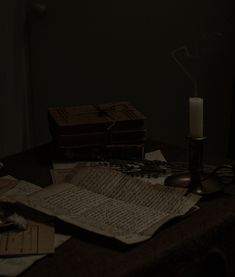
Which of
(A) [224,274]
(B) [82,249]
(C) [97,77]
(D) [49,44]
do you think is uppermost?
(D) [49,44]

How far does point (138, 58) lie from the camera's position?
7.22 feet

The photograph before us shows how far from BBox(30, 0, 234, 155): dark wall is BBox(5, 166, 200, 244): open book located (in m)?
0.97

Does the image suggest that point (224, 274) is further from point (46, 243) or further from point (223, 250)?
point (46, 243)

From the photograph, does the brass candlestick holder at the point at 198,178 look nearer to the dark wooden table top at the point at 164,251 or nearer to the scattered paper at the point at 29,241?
the dark wooden table top at the point at 164,251

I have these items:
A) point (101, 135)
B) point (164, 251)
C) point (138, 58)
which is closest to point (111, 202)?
point (164, 251)

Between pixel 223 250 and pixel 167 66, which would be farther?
pixel 167 66

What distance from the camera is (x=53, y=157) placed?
137 centimetres

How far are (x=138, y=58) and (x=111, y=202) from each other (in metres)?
1.24

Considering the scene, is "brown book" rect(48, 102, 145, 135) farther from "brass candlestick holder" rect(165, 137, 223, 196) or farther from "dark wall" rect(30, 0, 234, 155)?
"dark wall" rect(30, 0, 234, 155)

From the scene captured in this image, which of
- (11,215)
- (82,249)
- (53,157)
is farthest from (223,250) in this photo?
(53,157)

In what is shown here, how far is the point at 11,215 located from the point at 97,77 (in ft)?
4.04

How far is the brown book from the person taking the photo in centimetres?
132

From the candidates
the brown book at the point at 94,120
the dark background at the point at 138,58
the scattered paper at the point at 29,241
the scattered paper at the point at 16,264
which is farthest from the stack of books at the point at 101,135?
the dark background at the point at 138,58

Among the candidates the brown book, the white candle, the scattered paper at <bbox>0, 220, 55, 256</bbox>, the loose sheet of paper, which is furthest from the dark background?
the scattered paper at <bbox>0, 220, 55, 256</bbox>
